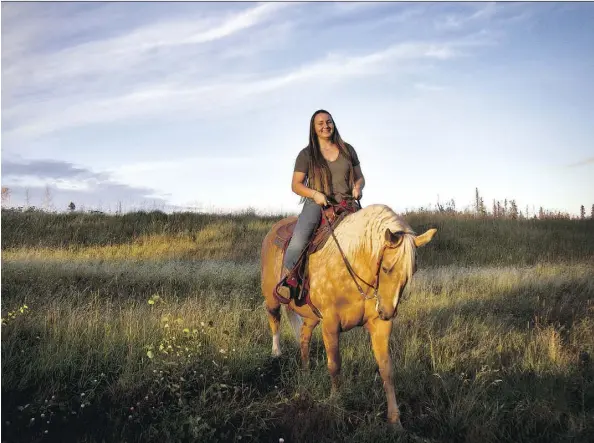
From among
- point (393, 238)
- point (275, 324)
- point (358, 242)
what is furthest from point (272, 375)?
point (393, 238)

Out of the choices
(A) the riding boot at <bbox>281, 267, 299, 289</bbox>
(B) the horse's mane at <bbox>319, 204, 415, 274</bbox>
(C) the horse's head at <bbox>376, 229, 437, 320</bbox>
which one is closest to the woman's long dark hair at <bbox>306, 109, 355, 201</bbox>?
(B) the horse's mane at <bbox>319, 204, 415, 274</bbox>

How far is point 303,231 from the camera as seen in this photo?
215 inches

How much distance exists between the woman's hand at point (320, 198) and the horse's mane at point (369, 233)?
0.28 metres

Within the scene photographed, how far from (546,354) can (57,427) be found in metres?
6.05

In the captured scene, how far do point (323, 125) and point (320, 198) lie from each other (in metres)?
0.90

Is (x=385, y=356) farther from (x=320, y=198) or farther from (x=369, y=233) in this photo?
(x=320, y=198)

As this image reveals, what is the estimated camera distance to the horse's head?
4.28m

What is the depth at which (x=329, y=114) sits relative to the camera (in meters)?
5.62

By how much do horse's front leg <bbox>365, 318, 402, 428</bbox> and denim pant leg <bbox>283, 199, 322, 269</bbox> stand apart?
115cm

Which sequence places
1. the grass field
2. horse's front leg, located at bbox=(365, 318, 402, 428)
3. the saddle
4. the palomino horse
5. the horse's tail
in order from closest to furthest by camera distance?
the palomino horse < horse's front leg, located at bbox=(365, 318, 402, 428) < the grass field < the saddle < the horse's tail

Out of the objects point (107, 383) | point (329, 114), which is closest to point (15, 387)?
point (107, 383)

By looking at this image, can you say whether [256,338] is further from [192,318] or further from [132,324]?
[132,324]

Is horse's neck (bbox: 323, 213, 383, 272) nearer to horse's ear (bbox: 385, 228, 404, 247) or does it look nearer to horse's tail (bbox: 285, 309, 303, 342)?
horse's ear (bbox: 385, 228, 404, 247)

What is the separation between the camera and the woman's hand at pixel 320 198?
5.21 m
